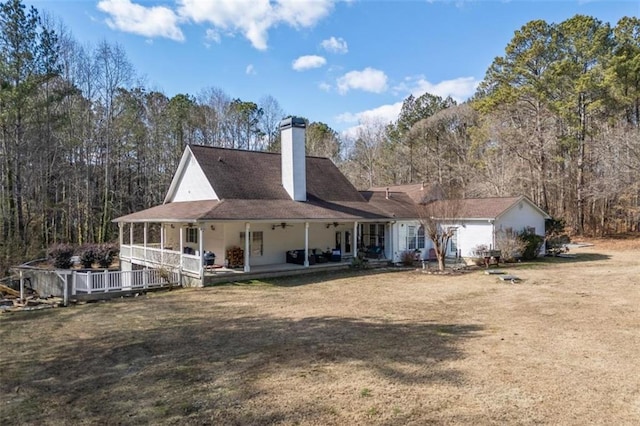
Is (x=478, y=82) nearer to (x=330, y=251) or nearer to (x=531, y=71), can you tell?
(x=531, y=71)

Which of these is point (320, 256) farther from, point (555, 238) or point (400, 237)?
point (555, 238)

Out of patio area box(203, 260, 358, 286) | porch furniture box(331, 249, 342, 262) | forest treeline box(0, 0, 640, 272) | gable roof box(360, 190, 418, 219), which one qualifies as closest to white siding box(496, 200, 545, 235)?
gable roof box(360, 190, 418, 219)

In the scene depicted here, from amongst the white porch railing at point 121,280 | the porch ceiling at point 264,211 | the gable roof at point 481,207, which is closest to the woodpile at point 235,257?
the porch ceiling at point 264,211

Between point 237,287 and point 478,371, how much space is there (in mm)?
10243

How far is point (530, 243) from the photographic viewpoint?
20938mm

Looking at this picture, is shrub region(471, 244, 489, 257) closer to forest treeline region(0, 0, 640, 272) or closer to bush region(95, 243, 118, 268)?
forest treeline region(0, 0, 640, 272)

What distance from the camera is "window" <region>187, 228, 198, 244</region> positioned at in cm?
1994

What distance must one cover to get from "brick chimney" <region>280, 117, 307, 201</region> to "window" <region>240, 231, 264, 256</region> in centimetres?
288

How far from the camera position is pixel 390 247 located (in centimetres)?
2122

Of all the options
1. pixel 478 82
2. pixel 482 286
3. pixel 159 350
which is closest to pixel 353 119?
pixel 478 82

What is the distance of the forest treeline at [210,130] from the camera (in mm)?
24234

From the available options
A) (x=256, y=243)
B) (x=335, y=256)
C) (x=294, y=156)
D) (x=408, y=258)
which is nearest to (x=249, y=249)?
(x=256, y=243)

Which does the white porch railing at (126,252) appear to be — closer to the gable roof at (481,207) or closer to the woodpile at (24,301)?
the woodpile at (24,301)

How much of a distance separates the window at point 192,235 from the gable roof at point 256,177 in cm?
287
